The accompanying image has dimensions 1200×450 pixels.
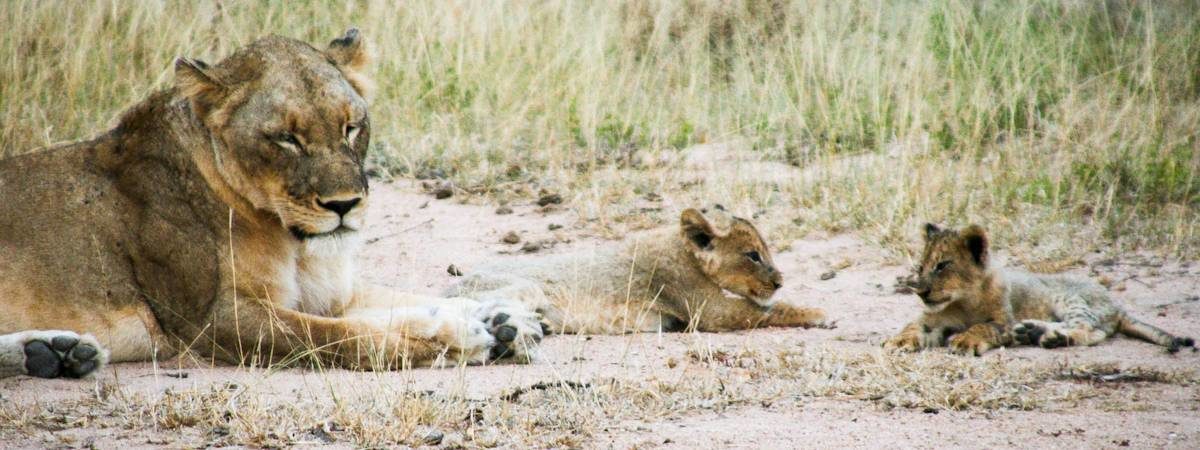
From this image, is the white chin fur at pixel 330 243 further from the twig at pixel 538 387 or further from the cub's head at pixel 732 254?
the cub's head at pixel 732 254

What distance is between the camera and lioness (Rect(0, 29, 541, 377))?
5.06 m

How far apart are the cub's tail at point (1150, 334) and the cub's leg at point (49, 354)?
171 inches

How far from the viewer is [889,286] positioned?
7.21 m

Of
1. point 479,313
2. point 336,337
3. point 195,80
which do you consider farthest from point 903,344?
point 195,80

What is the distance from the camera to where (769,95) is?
10.5 metres

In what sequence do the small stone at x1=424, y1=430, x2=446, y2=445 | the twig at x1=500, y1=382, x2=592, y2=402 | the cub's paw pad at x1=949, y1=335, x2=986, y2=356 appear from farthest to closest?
the cub's paw pad at x1=949, y1=335, x2=986, y2=356, the twig at x1=500, y1=382, x2=592, y2=402, the small stone at x1=424, y1=430, x2=446, y2=445

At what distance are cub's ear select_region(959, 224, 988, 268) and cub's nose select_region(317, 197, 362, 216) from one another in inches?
111

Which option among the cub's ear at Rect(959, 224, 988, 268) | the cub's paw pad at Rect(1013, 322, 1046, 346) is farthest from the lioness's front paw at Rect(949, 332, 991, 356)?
the cub's ear at Rect(959, 224, 988, 268)

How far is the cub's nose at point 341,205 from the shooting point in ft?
16.3

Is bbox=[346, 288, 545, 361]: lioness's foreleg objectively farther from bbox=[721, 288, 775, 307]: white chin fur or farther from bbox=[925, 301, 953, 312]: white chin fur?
bbox=[925, 301, 953, 312]: white chin fur

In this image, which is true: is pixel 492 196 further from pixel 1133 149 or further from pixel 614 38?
pixel 1133 149

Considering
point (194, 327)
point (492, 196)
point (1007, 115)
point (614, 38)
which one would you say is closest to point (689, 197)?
point (492, 196)

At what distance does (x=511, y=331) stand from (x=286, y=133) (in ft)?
3.85

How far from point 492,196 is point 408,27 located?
293 cm
